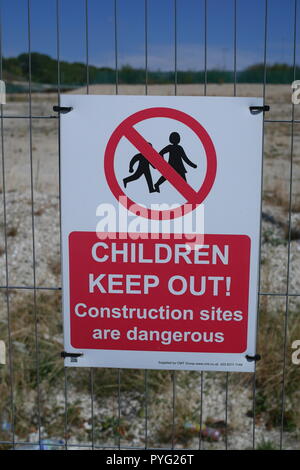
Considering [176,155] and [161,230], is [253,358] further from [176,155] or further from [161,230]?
[176,155]

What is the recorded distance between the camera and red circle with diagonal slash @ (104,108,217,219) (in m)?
2.77

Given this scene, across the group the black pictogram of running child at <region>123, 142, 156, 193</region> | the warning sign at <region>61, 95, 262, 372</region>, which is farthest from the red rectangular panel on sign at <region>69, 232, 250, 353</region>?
the black pictogram of running child at <region>123, 142, 156, 193</region>

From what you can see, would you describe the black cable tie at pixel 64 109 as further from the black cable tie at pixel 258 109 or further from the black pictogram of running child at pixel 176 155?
the black cable tie at pixel 258 109

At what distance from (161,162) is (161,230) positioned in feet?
1.07

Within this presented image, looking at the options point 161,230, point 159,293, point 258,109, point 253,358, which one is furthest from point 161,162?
point 253,358

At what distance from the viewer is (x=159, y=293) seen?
2.92m

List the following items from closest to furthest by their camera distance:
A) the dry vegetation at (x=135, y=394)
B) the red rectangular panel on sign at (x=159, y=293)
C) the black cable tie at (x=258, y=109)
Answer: the black cable tie at (x=258, y=109)
the red rectangular panel on sign at (x=159, y=293)
the dry vegetation at (x=135, y=394)

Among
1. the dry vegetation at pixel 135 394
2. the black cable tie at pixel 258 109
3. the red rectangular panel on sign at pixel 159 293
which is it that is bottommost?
the dry vegetation at pixel 135 394

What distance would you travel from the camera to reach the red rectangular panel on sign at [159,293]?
113 inches

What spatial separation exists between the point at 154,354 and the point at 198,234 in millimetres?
657

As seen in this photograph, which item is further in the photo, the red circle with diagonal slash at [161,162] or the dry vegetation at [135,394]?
the dry vegetation at [135,394]

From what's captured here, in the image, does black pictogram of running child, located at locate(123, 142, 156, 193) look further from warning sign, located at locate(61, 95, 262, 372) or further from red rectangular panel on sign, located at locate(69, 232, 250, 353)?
red rectangular panel on sign, located at locate(69, 232, 250, 353)

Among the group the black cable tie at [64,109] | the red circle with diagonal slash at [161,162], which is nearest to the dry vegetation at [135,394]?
the red circle with diagonal slash at [161,162]

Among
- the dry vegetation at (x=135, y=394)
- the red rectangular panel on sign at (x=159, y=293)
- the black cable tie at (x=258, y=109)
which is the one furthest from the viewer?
the dry vegetation at (x=135, y=394)
